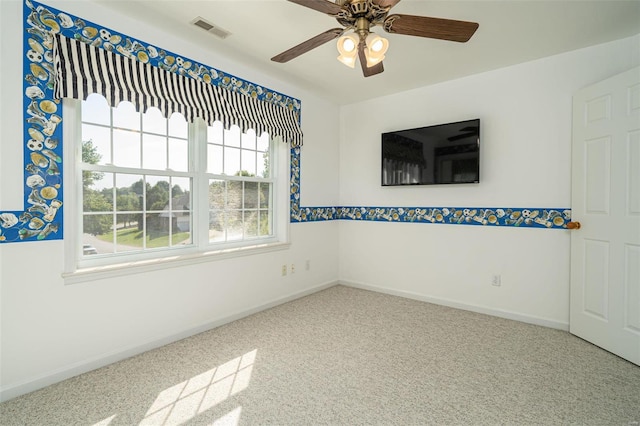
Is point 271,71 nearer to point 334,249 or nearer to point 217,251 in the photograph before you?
point 217,251

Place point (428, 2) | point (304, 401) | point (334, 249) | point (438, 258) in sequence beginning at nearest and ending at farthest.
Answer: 1. point (304, 401)
2. point (428, 2)
3. point (438, 258)
4. point (334, 249)

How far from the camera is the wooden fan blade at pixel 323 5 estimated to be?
5.45 feet

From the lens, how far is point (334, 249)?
180 inches

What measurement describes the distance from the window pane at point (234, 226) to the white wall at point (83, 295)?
0.87ft

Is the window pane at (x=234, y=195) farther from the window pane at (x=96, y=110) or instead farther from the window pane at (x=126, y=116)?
the window pane at (x=96, y=110)

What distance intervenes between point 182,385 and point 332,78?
3.21m

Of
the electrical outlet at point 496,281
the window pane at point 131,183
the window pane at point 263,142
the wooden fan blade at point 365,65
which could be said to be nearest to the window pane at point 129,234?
the window pane at point 131,183

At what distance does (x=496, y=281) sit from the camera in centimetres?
338

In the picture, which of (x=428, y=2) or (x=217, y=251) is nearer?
(x=428, y=2)

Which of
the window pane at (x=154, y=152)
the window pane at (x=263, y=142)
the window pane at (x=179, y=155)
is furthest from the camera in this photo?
the window pane at (x=263, y=142)

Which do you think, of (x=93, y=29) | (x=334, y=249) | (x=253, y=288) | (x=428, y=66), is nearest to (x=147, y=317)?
(x=253, y=288)

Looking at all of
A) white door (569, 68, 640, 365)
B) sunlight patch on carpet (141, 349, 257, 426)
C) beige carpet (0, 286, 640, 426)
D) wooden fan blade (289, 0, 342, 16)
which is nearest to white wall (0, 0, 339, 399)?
beige carpet (0, 286, 640, 426)

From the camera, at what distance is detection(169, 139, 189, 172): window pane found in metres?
2.81

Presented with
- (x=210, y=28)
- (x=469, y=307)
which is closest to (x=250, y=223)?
(x=210, y=28)
